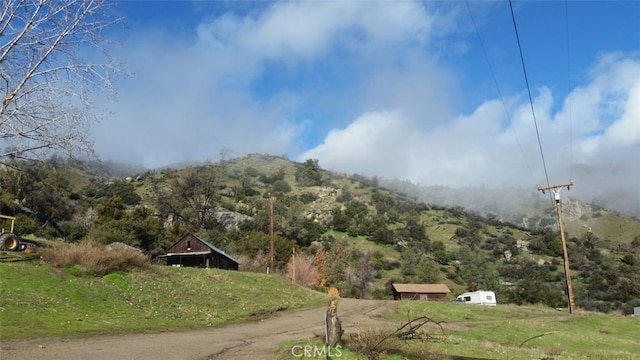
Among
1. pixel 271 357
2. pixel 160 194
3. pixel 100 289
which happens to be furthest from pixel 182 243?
pixel 271 357

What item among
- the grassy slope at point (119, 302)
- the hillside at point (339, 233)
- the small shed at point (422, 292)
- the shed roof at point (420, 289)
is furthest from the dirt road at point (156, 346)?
the shed roof at point (420, 289)

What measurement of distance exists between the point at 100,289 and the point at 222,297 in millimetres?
8071

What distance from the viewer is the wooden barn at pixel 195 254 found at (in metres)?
56.8

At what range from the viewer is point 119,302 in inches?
918

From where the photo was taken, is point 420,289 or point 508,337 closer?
point 508,337

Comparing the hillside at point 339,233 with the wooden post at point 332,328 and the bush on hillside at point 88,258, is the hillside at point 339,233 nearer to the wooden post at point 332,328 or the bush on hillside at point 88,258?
the bush on hillside at point 88,258

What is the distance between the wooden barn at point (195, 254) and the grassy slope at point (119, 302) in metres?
20.8

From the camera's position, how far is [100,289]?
2450 cm

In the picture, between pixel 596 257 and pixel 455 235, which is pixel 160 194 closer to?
pixel 455 235

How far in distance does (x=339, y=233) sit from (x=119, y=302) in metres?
91.7

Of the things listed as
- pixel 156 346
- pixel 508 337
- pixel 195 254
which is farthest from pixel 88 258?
pixel 195 254

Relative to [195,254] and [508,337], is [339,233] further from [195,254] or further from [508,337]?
[508,337]

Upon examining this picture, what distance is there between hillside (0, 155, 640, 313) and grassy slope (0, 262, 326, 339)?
1380 cm

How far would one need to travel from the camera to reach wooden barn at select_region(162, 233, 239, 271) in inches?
2238
